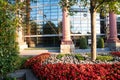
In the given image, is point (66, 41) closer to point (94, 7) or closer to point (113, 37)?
point (113, 37)

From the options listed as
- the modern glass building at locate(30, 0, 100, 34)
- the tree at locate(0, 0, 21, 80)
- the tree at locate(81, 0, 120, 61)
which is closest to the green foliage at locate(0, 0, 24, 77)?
the tree at locate(0, 0, 21, 80)

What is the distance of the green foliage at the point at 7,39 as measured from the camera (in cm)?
912

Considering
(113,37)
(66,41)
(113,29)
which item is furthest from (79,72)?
(113,29)

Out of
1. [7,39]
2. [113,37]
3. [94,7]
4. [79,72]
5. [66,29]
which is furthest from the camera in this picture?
[113,37]

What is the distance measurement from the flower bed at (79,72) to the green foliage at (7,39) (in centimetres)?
121

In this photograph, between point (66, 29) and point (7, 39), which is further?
point (66, 29)

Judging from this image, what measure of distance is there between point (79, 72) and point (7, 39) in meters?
3.07

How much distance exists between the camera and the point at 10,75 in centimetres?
1027

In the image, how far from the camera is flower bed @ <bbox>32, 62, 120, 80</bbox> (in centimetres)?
820

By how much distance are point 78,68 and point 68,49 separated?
79.4ft

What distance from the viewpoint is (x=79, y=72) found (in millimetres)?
8445

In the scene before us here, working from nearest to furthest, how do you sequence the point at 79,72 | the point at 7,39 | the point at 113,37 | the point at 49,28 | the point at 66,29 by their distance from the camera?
the point at 79,72 → the point at 7,39 → the point at 66,29 → the point at 113,37 → the point at 49,28

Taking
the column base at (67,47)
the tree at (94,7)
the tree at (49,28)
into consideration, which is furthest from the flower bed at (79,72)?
the tree at (49,28)

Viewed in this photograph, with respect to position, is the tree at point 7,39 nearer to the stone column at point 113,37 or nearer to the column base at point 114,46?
the column base at point 114,46
